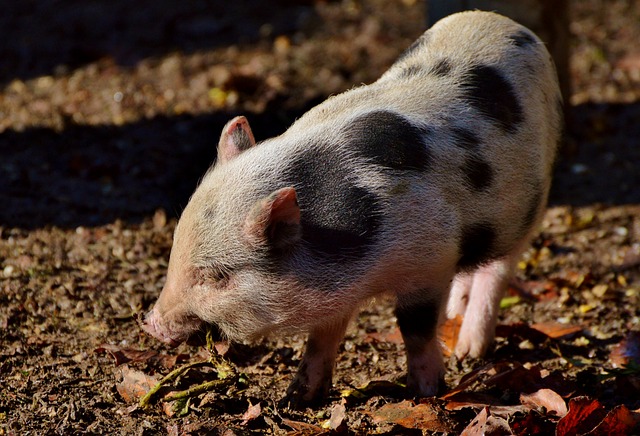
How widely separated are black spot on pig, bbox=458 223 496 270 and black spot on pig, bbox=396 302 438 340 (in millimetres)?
309

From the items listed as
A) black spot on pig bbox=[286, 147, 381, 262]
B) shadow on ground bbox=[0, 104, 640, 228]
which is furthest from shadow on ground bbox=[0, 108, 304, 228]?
black spot on pig bbox=[286, 147, 381, 262]

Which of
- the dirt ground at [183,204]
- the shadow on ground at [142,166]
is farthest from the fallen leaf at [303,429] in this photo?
the shadow on ground at [142,166]

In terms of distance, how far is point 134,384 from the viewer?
4.67 metres

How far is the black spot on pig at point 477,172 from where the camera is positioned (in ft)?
15.0

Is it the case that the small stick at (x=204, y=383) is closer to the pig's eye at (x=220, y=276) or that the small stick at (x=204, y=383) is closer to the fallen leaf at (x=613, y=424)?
the pig's eye at (x=220, y=276)

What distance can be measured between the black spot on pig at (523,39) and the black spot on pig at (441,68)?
49cm

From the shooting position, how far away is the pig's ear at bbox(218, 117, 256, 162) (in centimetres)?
462

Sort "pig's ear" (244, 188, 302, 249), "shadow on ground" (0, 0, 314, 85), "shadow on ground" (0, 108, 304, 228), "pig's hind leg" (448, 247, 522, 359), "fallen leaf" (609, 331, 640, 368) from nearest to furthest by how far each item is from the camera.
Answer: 1. "pig's ear" (244, 188, 302, 249)
2. "fallen leaf" (609, 331, 640, 368)
3. "pig's hind leg" (448, 247, 522, 359)
4. "shadow on ground" (0, 108, 304, 228)
5. "shadow on ground" (0, 0, 314, 85)

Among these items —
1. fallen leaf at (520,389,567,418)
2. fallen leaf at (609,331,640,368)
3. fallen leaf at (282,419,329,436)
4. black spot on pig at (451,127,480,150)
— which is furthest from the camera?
fallen leaf at (609,331,640,368)

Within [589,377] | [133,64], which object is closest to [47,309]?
[589,377]

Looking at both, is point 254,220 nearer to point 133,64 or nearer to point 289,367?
point 289,367

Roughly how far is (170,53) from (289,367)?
4.84 meters

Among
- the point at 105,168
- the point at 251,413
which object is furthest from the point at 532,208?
the point at 105,168

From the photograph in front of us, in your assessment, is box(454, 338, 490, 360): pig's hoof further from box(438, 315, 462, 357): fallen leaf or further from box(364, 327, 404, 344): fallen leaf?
box(364, 327, 404, 344): fallen leaf
